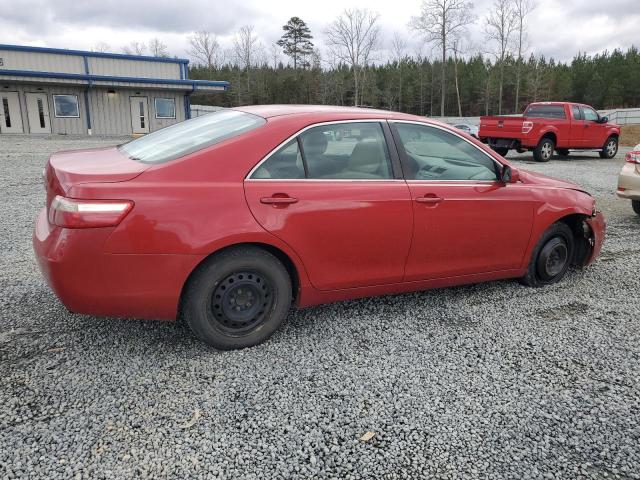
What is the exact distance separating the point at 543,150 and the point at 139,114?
21667 mm

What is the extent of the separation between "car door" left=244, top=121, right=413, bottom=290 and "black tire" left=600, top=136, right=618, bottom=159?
56.2 ft

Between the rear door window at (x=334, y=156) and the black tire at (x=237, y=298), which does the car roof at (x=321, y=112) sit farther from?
the black tire at (x=237, y=298)

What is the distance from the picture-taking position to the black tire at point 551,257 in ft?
14.5

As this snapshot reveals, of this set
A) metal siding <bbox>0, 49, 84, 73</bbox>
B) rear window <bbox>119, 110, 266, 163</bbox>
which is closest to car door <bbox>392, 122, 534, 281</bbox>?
rear window <bbox>119, 110, 266, 163</bbox>

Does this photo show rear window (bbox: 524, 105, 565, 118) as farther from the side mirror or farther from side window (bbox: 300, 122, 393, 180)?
side window (bbox: 300, 122, 393, 180)

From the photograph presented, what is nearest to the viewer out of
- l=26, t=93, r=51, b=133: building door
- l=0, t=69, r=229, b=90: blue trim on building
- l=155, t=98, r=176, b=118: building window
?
l=0, t=69, r=229, b=90: blue trim on building

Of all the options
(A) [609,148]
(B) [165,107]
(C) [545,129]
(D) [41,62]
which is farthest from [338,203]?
(B) [165,107]

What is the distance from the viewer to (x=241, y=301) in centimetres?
313

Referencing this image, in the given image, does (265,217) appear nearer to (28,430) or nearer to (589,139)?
(28,430)

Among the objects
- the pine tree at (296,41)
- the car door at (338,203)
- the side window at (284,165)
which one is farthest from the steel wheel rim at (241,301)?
the pine tree at (296,41)

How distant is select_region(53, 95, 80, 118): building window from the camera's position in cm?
2563

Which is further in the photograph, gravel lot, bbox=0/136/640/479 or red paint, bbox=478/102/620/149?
red paint, bbox=478/102/620/149

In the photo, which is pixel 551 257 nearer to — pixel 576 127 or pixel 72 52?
pixel 576 127

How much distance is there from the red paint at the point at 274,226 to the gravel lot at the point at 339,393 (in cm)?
37
